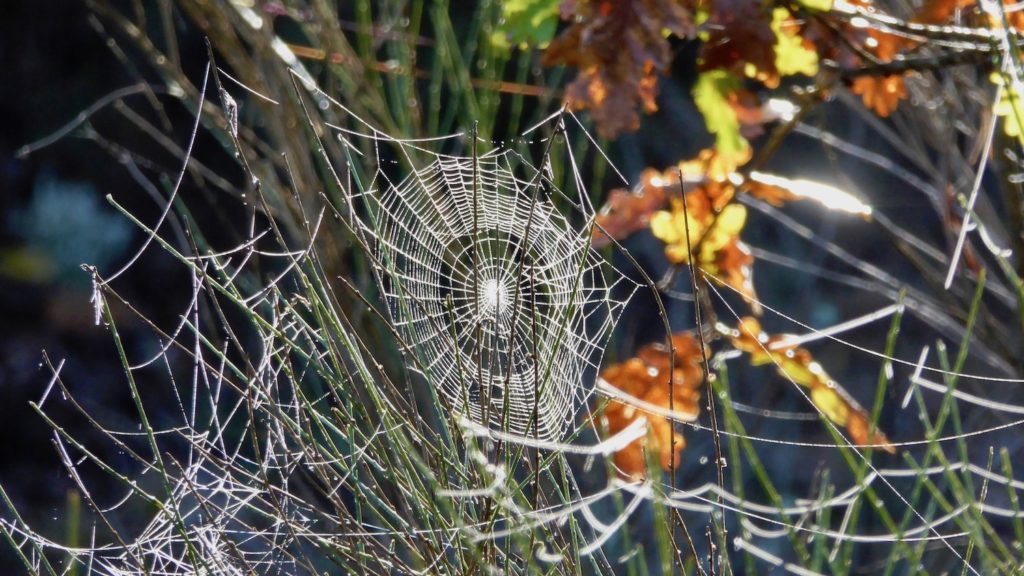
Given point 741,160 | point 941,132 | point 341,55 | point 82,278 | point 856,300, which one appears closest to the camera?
point 741,160

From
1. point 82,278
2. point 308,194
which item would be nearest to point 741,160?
point 308,194

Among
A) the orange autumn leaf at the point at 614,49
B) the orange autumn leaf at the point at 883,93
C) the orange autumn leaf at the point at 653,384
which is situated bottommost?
the orange autumn leaf at the point at 653,384

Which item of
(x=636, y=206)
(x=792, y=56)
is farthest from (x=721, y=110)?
(x=636, y=206)

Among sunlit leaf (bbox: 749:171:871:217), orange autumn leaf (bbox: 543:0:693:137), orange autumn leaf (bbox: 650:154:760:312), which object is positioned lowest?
orange autumn leaf (bbox: 650:154:760:312)

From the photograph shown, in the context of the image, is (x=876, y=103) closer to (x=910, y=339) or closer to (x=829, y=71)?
(x=829, y=71)

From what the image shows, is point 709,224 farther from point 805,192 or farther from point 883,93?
point 883,93

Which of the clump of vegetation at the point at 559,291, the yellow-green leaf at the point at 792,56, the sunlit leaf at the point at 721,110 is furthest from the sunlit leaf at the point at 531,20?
the yellow-green leaf at the point at 792,56

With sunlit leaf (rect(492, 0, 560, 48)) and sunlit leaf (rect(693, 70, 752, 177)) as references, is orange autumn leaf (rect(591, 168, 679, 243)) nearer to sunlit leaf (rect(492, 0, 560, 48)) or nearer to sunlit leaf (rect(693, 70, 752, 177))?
sunlit leaf (rect(693, 70, 752, 177))

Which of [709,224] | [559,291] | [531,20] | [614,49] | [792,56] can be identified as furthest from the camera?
[559,291]

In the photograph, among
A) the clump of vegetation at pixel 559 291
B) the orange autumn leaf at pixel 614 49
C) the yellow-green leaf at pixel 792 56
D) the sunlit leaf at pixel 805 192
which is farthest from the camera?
the yellow-green leaf at pixel 792 56

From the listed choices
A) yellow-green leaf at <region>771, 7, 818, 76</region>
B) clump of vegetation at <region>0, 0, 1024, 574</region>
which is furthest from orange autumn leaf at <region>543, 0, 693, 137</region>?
yellow-green leaf at <region>771, 7, 818, 76</region>

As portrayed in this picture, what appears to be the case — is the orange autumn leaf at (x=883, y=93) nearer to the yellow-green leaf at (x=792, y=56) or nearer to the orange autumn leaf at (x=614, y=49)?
the yellow-green leaf at (x=792, y=56)
